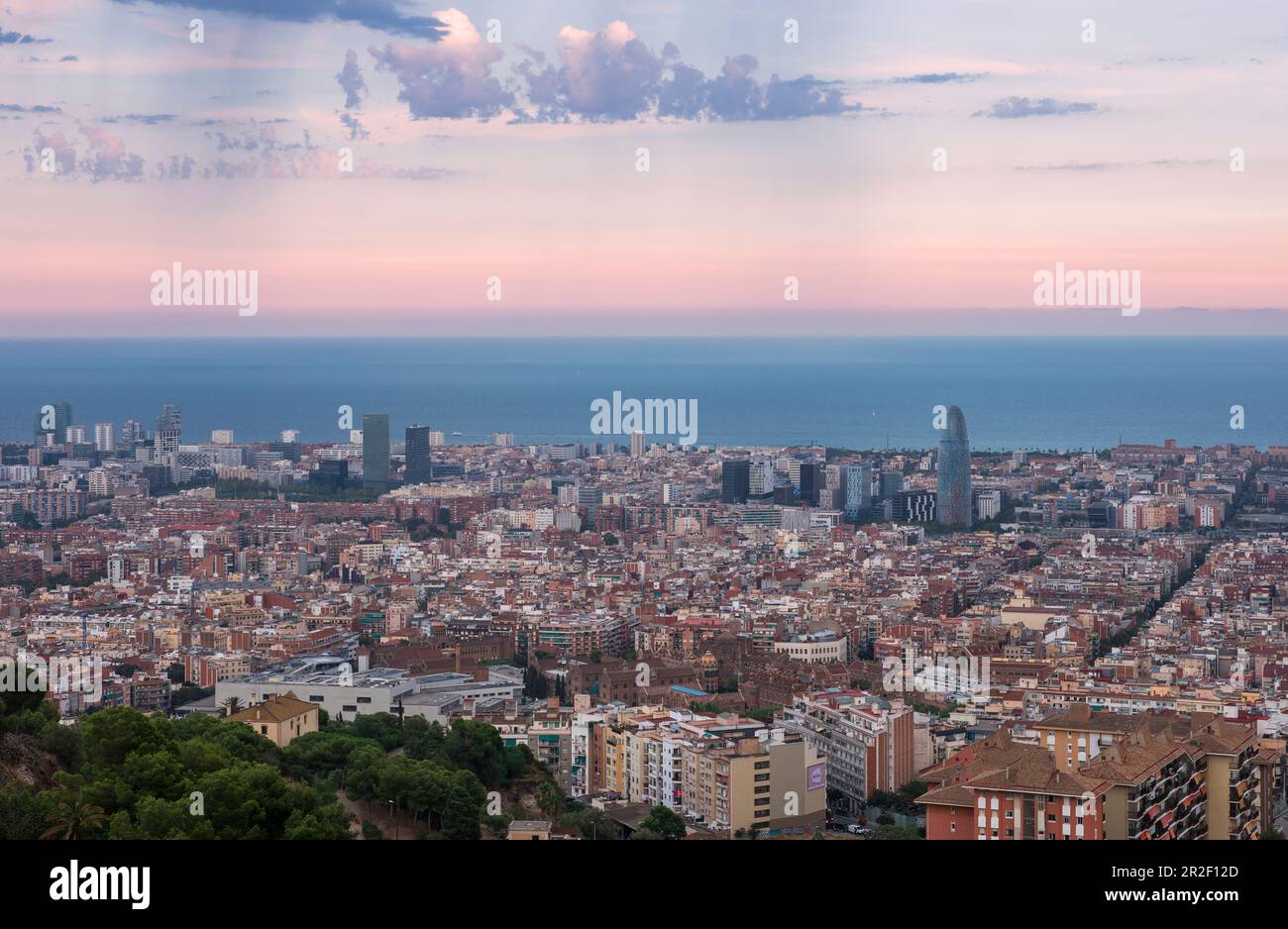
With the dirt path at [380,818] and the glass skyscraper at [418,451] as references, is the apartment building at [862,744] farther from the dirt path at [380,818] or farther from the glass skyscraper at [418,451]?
the glass skyscraper at [418,451]

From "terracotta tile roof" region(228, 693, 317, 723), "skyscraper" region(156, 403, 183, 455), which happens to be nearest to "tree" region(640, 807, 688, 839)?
"terracotta tile roof" region(228, 693, 317, 723)

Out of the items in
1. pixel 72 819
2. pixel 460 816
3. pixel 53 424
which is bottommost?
pixel 460 816

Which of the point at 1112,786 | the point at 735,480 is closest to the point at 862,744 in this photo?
the point at 1112,786

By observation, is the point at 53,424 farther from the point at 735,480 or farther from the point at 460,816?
the point at 460,816

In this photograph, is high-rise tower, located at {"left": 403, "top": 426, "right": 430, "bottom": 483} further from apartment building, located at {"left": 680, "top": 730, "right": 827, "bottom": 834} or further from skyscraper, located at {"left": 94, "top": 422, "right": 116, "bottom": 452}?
apartment building, located at {"left": 680, "top": 730, "right": 827, "bottom": 834}

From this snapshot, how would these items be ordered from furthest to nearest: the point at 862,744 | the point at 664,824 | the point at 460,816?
1. the point at 862,744
2. the point at 664,824
3. the point at 460,816

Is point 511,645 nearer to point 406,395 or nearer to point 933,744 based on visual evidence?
point 933,744
